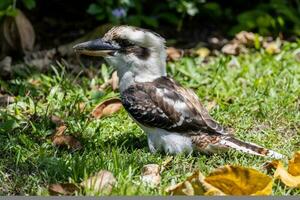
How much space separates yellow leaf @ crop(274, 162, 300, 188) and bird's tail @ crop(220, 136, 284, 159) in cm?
36

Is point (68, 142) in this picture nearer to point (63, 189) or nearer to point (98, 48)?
point (98, 48)

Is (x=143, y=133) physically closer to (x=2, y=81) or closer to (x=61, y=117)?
(x=61, y=117)

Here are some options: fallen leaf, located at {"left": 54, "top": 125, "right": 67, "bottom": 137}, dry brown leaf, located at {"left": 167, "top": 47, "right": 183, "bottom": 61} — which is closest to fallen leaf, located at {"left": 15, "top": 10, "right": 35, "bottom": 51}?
dry brown leaf, located at {"left": 167, "top": 47, "right": 183, "bottom": 61}

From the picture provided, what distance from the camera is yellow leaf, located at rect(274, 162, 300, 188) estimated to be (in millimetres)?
4379

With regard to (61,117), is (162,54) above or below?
above

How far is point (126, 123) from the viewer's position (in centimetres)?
A: 580

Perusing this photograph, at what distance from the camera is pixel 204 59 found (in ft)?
24.9

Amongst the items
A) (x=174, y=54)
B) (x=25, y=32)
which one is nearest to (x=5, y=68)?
(x=25, y=32)

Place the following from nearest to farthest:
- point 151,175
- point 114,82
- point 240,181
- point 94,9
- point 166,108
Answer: point 240,181
point 151,175
point 166,108
point 114,82
point 94,9

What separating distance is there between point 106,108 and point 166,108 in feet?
3.19

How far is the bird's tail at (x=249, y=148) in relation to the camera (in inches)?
192

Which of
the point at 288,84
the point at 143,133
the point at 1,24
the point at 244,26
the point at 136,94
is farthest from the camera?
the point at 244,26

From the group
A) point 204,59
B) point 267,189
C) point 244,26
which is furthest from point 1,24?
point 267,189

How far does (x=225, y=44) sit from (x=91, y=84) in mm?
1912
